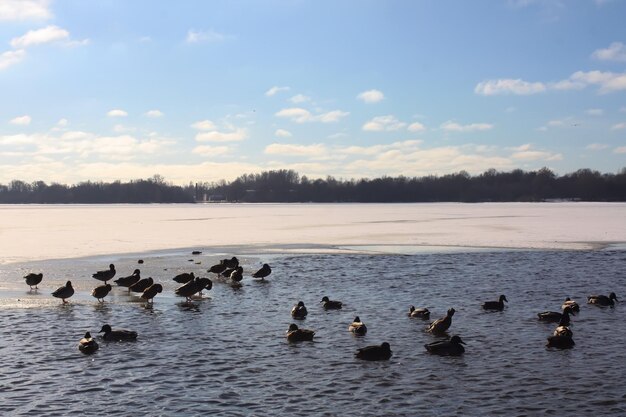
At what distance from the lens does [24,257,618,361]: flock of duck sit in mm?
10478

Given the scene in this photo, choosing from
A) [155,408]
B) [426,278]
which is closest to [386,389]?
[155,408]

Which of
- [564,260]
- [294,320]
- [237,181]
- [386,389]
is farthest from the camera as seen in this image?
[237,181]

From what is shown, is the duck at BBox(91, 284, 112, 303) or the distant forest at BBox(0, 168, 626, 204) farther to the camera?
the distant forest at BBox(0, 168, 626, 204)

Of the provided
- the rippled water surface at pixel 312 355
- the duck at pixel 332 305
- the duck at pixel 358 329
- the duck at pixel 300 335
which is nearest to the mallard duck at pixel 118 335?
the rippled water surface at pixel 312 355

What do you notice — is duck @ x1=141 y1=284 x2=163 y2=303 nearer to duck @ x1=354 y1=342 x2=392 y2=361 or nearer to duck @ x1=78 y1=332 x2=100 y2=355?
duck @ x1=78 y1=332 x2=100 y2=355

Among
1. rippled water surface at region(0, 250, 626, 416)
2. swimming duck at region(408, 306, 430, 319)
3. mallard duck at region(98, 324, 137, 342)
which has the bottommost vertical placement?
rippled water surface at region(0, 250, 626, 416)

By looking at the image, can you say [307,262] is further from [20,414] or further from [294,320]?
[20,414]

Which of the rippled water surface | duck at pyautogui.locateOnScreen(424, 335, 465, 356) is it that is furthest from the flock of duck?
the rippled water surface

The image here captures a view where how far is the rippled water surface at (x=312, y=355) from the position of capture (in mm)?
8164

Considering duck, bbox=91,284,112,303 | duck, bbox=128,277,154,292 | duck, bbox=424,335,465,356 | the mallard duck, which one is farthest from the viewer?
duck, bbox=128,277,154,292

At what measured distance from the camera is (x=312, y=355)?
10586mm

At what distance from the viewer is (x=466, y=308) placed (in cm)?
1461

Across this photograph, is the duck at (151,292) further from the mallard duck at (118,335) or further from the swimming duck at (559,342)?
the swimming duck at (559,342)

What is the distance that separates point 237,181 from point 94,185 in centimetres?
3671
